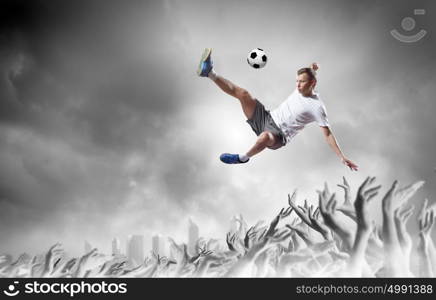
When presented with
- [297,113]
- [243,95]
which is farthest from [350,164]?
[243,95]

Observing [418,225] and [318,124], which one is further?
[318,124]

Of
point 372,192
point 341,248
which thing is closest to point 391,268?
point 341,248

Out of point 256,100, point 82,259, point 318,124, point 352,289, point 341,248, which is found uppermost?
point 256,100

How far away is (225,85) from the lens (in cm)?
962

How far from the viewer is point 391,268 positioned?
→ 7844 millimetres

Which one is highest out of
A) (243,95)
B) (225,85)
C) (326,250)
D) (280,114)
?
(225,85)

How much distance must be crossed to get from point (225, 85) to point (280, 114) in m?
1.44

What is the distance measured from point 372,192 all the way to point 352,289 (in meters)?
1.63

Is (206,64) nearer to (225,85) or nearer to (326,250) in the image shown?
(225,85)

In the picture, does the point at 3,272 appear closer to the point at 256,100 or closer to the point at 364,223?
the point at 256,100

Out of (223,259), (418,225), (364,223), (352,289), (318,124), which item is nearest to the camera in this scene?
(352,289)

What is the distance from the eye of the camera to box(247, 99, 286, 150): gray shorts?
32.8 feet

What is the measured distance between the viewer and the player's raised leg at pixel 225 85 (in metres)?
9.48

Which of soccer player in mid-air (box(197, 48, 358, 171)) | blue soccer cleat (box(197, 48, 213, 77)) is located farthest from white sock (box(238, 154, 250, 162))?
blue soccer cleat (box(197, 48, 213, 77))
